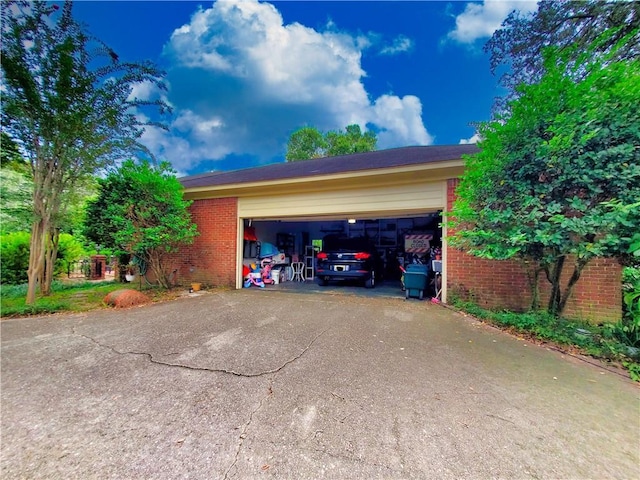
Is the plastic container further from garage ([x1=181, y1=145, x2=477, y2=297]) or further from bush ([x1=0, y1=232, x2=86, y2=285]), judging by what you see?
bush ([x1=0, y1=232, x2=86, y2=285])

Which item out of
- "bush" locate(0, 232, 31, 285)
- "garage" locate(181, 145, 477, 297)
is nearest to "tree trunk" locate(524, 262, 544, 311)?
"garage" locate(181, 145, 477, 297)

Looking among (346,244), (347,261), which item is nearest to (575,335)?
(347,261)

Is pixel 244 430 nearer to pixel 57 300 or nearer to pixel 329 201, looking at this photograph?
pixel 329 201

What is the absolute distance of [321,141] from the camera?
26406 millimetres

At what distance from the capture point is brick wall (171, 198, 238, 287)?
793 cm

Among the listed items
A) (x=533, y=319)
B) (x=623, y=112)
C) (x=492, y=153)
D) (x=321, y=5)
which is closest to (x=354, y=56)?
(x=321, y=5)

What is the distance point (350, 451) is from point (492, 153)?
162 inches

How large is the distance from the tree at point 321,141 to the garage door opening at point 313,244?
15813mm

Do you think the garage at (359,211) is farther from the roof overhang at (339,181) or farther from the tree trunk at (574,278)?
the tree trunk at (574,278)

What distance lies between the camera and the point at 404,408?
2.05 m

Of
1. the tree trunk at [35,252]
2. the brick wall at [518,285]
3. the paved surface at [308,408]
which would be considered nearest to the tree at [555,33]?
the brick wall at [518,285]

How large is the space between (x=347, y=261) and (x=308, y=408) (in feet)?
19.9

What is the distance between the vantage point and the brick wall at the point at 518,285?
4.51 metres

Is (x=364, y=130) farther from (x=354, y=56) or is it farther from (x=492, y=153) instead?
(x=492, y=153)
